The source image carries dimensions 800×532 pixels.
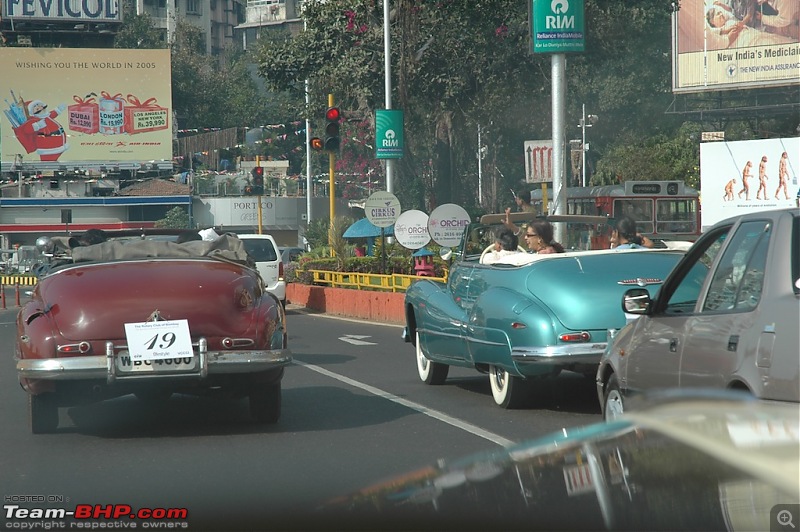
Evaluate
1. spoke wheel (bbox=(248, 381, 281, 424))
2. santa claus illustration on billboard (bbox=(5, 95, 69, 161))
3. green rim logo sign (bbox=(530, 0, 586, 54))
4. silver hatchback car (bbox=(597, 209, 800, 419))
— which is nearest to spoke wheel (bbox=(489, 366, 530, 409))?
spoke wheel (bbox=(248, 381, 281, 424))

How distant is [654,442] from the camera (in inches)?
106

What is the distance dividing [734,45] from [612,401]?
49.6 meters

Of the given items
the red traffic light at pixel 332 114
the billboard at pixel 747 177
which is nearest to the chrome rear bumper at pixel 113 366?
the red traffic light at pixel 332 114

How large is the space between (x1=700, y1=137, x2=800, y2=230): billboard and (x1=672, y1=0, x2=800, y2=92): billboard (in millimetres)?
18322

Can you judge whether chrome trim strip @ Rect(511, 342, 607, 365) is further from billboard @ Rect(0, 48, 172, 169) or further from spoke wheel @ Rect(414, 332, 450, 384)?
billboard @ Rect(0, 48, 172, 169)

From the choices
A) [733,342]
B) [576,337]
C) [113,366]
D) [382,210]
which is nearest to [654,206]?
[382,210]

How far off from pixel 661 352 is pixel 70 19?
246 ft

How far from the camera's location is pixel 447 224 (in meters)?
20.6

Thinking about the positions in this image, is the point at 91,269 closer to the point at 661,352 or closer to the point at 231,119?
the point at 661,352

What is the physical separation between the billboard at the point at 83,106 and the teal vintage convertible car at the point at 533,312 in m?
60.9

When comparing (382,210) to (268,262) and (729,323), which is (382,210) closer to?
(268,262)

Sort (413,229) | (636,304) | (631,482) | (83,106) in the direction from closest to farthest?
1. (631,482)
2. (636,304)
3. (413,229)
4. (83,106)

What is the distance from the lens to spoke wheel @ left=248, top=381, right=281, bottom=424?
870 centimetres

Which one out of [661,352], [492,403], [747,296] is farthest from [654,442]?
[492,403]
